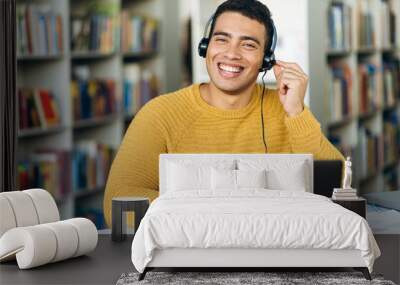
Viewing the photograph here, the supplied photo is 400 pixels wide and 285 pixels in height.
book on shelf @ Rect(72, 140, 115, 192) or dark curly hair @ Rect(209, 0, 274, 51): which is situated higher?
dark curly hair @ Rect(209, 0, 274, 51)

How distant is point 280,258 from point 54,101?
251cm

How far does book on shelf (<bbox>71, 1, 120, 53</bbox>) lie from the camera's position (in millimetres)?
6188

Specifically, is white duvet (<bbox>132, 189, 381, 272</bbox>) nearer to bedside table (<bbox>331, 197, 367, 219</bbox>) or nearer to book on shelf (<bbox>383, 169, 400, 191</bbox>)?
bedside table (<bbox>331, 197, 367, 219</bbox>)

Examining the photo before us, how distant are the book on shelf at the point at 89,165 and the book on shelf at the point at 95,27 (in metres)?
0.64

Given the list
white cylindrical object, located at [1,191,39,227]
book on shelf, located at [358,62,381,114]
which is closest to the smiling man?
white cylindrical object, located at [1,191,39,227]

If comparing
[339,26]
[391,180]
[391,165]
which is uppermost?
[339,26]

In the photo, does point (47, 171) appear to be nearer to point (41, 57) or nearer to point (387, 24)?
point (41, 57)

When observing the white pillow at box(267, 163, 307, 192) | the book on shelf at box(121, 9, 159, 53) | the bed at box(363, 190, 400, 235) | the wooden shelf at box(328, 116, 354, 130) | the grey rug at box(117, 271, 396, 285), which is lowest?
the grey rug at box(117, 271, 396, 285)

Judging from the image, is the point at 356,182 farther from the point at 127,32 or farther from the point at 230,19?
the point at 230,19

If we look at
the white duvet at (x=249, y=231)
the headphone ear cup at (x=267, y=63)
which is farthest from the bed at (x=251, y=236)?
the headphone ear cup at (x=267, y=63)

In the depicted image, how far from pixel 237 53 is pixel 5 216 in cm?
173

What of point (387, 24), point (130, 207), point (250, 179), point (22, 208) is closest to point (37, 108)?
point (130, 207)

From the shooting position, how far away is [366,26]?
8.23 metres

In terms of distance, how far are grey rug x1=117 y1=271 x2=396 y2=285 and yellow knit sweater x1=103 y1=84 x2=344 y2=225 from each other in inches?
48.0
